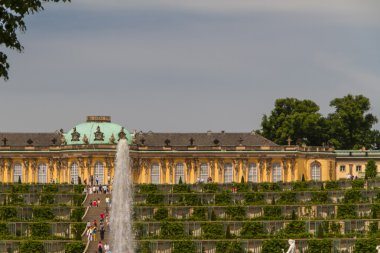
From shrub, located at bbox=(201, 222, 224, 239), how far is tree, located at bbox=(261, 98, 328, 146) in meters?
52.7

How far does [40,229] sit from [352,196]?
22679mm

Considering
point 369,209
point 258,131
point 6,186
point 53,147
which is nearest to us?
point 369,209

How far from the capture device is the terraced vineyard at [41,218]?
5947 cm

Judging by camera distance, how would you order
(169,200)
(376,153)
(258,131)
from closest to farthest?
(169,200) < (376,153) < (258,131)

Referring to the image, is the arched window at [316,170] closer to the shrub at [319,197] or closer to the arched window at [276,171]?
the arched window at [276,171]

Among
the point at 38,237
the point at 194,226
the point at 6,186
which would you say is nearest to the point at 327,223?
the point at 194,226

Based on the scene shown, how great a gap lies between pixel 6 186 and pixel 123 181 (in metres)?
20.1

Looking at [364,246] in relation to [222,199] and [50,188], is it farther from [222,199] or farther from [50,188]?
[50,188]

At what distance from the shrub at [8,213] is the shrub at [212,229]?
12.4 meters

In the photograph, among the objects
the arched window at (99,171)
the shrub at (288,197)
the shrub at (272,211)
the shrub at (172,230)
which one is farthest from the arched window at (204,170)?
the shrub at (172,230)

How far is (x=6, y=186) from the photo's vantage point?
265ft

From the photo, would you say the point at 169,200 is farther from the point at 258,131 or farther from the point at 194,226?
the point at 258,131

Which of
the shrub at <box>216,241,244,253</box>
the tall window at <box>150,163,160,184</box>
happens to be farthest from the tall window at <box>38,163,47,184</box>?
the shrub at <box>216,241,244,253</box>

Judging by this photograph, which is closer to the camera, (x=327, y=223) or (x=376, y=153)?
(x=327, y=223)
